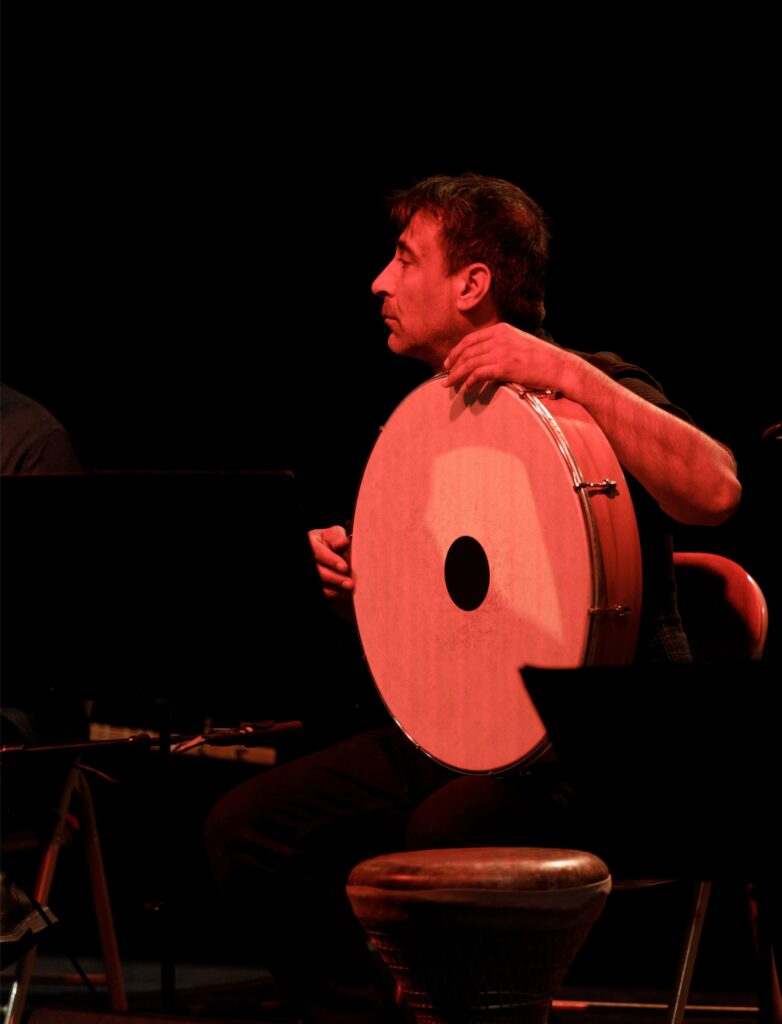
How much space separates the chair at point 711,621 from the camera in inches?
98.5

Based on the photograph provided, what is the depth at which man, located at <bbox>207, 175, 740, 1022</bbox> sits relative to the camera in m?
2.28

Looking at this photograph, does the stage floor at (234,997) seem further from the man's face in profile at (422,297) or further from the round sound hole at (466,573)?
the man's face in profile at (422,297)

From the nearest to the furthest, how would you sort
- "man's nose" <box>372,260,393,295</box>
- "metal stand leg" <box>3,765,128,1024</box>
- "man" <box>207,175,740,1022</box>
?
"man" <box>207,175,740,1022</box>
"man's nose" <box>372,260,393,295</box>
"metal stand leg" <box>3,765,128,1024</box>

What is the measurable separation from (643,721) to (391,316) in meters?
1.60

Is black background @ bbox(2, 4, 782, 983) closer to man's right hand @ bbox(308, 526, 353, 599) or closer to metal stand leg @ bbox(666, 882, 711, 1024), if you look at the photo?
man's right hand @ bbox(308, 526, 353, 599)

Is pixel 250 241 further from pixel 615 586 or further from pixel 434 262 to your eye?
pixel 615 586

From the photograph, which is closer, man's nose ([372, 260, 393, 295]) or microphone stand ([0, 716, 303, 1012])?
microphone stand ([0, 716, 303, 1012])

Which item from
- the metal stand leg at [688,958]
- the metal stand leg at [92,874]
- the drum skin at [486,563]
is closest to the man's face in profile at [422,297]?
the drum skin at [486,563]

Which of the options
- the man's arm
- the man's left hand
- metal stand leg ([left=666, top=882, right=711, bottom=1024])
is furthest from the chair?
the man's left hand

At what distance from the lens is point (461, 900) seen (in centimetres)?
161

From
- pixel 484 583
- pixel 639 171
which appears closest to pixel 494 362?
pixel 484 583

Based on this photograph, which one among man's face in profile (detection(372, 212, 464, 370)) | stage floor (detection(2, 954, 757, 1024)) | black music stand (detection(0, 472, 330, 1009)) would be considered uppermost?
man's face in profile (detection(372, 212, 464, 370))

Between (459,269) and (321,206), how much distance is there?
183cm

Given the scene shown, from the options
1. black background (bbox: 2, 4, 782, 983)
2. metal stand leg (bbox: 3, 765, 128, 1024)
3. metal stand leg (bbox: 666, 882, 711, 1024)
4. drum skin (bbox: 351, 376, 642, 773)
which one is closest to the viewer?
drum skin (bbox: 351, 376, 642, 773)
